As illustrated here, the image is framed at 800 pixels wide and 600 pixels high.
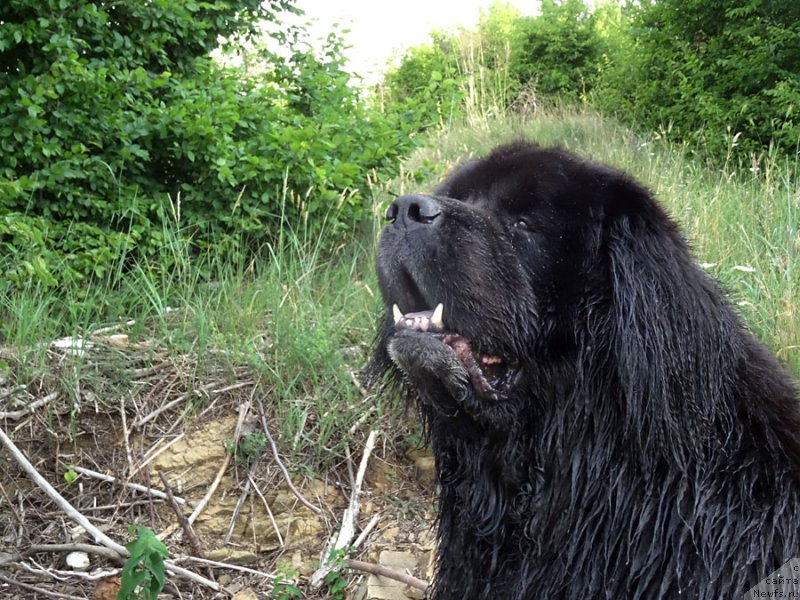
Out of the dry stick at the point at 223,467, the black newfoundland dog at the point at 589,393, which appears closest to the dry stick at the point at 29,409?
the dry stick at the point at 223,467

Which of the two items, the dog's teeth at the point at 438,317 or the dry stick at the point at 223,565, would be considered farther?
the dry stick at the point at 223,565

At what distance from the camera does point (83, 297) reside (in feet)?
13.9

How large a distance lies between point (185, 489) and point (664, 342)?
2.39 meters

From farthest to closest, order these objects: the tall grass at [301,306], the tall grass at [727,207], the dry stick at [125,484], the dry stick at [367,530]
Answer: the tall grass at [727,207]
the tall grass at [301,306]
the dry stick at [125,484]
the dry stick at [367,530]

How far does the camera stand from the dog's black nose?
6.79 ft

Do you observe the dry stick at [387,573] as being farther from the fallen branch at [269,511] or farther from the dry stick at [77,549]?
the dry stick at [77,549]

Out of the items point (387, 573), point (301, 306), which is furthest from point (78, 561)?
point (301, 306)

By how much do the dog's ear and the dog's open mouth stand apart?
1.06 feet

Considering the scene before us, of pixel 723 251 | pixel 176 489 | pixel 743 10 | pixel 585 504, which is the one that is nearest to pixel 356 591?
pixel 176 489

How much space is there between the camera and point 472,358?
212 cm

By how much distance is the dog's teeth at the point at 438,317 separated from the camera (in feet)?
6.87

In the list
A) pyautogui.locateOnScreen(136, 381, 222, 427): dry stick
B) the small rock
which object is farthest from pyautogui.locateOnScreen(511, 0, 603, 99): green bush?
the small rock

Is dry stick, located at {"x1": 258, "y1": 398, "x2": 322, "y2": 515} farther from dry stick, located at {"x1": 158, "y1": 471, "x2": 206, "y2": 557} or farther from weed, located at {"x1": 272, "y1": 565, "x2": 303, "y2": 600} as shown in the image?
dry stick, located at {"x1": 158, "y1": 471, "x2": 206, "y2": 557}

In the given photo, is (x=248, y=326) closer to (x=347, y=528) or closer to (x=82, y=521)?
(x=347, y=528)
